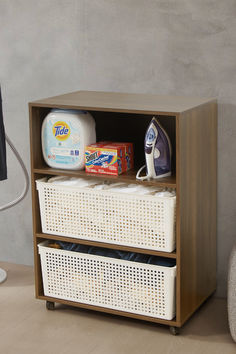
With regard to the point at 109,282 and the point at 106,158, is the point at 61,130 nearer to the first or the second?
the point at 106,158

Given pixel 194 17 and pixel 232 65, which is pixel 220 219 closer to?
pixel 232 65

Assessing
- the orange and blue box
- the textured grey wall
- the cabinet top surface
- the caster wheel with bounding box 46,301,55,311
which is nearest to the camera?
the cabinet top surface

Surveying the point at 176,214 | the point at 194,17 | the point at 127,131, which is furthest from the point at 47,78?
the point at 176,214

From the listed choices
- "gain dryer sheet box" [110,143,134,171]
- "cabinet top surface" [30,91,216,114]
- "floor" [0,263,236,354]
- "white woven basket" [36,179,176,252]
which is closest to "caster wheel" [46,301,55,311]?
"floor" [0,263,236,354]

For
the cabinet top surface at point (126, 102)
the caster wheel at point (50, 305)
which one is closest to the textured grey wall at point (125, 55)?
the cabinet top surface at point (126, 102)

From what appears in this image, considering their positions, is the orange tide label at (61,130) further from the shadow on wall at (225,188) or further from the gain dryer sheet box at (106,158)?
the shadow on wall at (225,188)

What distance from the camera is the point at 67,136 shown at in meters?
2.71

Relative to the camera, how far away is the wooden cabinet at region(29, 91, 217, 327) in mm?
2539

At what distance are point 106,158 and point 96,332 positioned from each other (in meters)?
0.77

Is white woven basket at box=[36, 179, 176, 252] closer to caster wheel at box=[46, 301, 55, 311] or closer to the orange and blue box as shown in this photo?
the orange and blue box

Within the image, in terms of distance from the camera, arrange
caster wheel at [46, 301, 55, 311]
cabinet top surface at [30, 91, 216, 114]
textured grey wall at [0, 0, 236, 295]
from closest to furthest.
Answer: cabinet top surface at [30, 91, 216, 114] < textured grey wall at [0, 0, 236, 295] < caster wheel at [46, 301, 55, 311]

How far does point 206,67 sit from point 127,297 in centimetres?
110

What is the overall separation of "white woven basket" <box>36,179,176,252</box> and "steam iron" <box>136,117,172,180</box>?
0.11 m

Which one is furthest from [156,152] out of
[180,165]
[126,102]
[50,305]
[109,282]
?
[50,305]
